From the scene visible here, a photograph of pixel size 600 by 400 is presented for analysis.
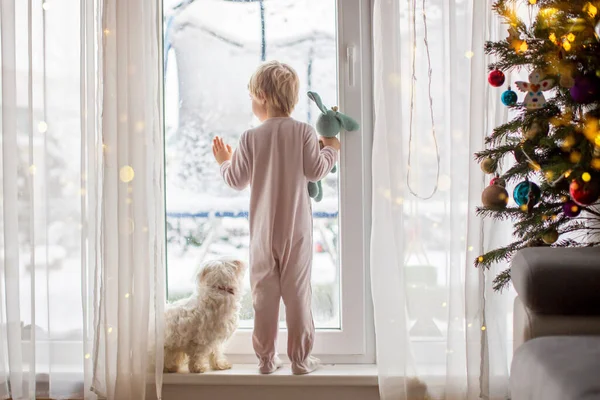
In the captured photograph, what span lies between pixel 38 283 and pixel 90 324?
0.24m

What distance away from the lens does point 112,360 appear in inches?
94.9

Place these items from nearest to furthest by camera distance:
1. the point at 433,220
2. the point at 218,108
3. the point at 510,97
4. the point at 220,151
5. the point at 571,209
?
the point at 571,209
the point at 510,97
the point at 433,220
the point at 220,151
the point at 218,108

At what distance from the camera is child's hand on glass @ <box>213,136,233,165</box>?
2.55m

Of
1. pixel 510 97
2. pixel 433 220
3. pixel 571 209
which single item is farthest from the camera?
pixel 433 220

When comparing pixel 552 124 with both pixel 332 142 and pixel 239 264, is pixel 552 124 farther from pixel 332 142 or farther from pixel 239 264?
pixel 239 264

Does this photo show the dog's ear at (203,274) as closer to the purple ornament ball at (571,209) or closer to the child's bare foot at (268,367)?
the child's bare foot at (268,367)

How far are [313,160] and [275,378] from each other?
30.7 inches

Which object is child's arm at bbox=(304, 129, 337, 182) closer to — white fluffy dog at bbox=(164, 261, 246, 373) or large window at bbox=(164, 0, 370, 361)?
large window at bbox=(164, 0, 370, 361)

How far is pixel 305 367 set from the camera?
96.5 inches

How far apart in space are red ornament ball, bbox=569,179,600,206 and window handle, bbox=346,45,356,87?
3.58 ft

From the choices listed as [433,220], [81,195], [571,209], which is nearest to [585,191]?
[571,209]

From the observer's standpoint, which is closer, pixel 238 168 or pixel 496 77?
pixel 496 77

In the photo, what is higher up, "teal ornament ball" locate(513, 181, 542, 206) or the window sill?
"teal ornament ball" locate(513, 181, 542, 206)

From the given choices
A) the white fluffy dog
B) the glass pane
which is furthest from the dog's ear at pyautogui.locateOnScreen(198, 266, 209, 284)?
the glass pane
